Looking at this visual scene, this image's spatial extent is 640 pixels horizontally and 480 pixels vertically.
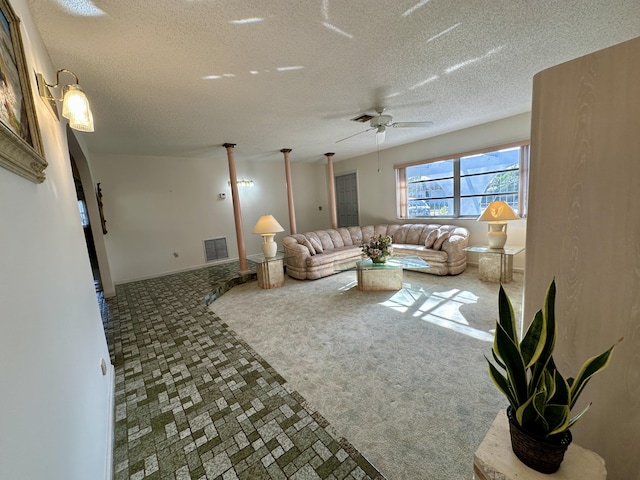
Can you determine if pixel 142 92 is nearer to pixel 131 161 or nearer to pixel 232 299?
pixel 232 299

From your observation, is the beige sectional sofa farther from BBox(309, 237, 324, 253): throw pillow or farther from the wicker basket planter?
the wicker basket planter

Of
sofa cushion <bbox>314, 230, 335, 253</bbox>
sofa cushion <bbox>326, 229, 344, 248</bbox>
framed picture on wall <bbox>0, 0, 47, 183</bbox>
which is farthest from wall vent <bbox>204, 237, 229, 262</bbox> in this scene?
framed picture on wall <bbox>0, 0, 47, 183</bbox>

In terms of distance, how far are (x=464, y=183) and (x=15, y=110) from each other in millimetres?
5649

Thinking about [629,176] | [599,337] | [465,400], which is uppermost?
[629,176]

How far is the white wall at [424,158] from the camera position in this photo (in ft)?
14.0

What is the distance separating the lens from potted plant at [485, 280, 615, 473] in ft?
2.64

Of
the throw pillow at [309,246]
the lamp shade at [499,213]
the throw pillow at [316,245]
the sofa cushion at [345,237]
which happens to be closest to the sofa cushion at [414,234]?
the sofa cushion at [345,237]

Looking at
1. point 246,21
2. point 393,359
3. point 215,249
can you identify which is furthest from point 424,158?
point 215,249

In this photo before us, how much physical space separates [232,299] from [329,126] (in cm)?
304

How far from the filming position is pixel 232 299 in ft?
13.2

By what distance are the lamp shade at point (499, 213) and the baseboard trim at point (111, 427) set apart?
4.52 metres

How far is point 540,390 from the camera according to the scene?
838mm

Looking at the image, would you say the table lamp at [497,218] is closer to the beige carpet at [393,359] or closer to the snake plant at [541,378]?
the beige carpet at [393,359]

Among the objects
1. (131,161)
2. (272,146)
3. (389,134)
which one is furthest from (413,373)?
(131,161)
